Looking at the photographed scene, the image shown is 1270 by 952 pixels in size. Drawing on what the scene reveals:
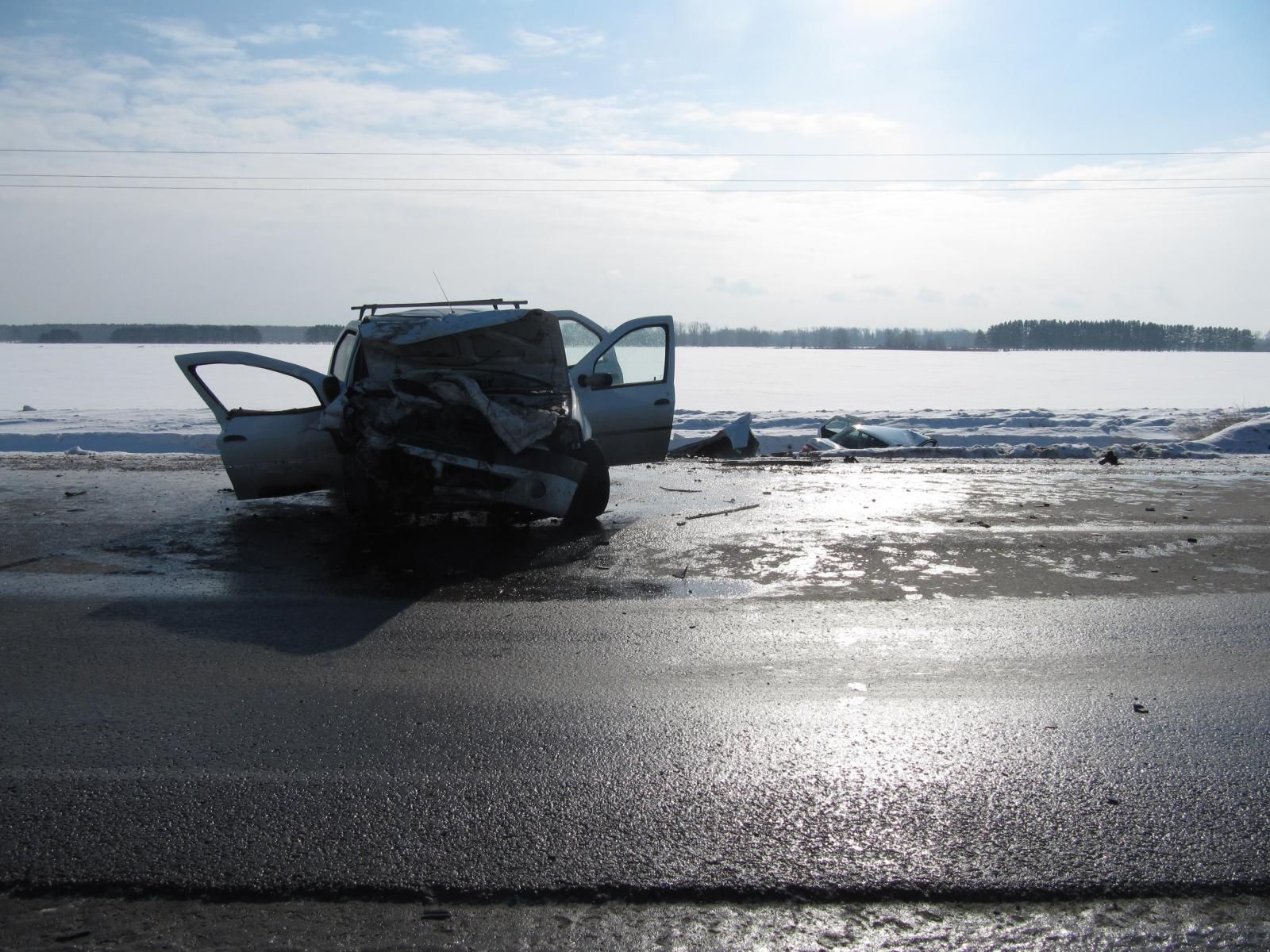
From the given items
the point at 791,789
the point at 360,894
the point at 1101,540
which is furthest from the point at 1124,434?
the point at 360,894

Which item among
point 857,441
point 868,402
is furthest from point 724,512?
point 868,402

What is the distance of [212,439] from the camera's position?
1767 cm

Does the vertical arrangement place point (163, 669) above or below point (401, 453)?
below

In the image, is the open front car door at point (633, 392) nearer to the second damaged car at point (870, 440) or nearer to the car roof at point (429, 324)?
the car roof at point (429, 324)

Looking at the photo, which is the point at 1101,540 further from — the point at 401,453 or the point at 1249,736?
the point at 401,453

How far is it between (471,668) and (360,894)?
206cm

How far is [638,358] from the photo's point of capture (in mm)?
10508

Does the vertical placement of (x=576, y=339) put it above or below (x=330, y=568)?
above

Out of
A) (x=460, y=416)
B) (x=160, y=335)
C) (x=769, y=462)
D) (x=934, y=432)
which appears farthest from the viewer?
(x=160, y=335)

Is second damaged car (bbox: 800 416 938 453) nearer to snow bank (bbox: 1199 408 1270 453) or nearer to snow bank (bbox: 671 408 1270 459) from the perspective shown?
snow bank (bbox: 671 408 1270 459)

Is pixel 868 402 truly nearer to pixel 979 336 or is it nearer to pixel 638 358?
pixel 638 358

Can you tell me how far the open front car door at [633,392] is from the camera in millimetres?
10141

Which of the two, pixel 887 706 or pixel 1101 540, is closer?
pixel 887 706

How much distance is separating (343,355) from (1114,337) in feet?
341
